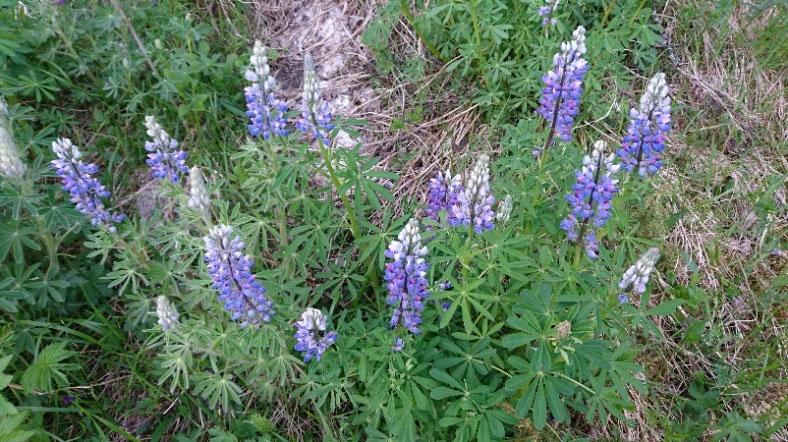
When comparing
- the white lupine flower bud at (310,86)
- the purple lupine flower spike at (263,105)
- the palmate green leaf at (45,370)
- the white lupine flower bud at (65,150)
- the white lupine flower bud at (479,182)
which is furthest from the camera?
the palmate green leaf at (45,370)

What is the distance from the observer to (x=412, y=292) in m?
2.63

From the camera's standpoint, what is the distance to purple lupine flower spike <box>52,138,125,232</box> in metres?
3.05

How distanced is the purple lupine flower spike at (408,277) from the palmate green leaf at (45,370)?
1803mm

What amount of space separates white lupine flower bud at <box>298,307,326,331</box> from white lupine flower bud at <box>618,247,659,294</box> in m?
1.29

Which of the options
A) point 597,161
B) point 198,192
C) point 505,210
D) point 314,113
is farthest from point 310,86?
point 597,161

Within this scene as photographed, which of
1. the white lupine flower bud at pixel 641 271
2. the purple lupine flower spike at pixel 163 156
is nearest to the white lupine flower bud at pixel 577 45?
the white lupine flower bud at pixel 641 271

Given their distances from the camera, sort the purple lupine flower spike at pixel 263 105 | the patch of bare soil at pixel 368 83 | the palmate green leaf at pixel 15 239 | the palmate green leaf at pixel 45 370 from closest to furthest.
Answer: the purple lupine flower spike at pixel 263 105
the palmate green leaf at pixel 45 370
the palmate green leaf at pixel 15 239
the patch of bare soil at pixel 368 83

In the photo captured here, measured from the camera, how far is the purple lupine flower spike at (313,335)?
2678mm

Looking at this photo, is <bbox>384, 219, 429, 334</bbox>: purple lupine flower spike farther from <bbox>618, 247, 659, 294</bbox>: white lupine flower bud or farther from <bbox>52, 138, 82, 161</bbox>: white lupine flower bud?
<bbox>52, 138, 82, 161</bbox>: white lupine flower bud

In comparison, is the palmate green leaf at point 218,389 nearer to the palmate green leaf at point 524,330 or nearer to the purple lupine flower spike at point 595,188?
the palmate green leaf at point 524,330

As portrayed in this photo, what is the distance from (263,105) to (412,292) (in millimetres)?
1085

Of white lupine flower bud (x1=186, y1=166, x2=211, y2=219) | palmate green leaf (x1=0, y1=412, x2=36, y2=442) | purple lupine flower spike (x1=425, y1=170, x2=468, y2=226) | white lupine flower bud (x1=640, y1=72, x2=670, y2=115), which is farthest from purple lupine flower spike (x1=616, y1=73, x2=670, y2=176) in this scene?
palmate green leaf (x1=0, y1=412, x2=36, y2=442)

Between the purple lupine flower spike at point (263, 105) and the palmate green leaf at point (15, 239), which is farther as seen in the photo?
the palmate green leaf at point (15, 239)

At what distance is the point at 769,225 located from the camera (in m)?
3.59
